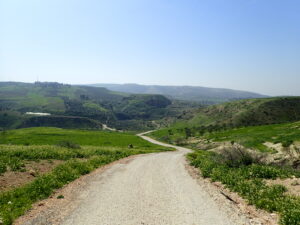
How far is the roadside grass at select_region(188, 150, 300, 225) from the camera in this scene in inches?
441

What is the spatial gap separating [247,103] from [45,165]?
159279 mm

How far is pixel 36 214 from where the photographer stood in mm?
12859

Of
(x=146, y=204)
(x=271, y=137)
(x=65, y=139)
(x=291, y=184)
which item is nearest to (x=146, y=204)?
(x=146, y=204)

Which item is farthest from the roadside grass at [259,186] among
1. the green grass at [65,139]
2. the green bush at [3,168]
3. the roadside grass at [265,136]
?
the green grass at [65,139]

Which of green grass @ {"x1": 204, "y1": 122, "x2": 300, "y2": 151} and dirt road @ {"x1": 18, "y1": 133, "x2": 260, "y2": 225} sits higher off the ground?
dirt road @ {"x1": 18, "y1": 133, "x2": 260, "y2": 225}

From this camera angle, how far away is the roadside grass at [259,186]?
1121 cm

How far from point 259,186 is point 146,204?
7.70 meters

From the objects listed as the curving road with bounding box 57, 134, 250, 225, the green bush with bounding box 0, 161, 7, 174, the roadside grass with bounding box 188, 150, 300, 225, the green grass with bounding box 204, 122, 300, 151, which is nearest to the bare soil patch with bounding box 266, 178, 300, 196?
the roadside grass with bounding box 188, 150, 300, 225

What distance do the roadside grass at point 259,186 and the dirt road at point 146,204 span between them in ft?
5.87

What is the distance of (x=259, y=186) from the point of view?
15344mm

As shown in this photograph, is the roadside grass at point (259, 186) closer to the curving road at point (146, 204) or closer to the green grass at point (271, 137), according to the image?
the curving road at point (146, 204)

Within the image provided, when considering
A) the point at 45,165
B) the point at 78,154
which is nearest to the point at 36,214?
the point at 45,165

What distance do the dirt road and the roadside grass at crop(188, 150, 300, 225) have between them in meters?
1.79

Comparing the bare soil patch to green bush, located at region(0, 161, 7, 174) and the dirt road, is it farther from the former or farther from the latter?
green bush, located at region(0, 161, 7, 174)
